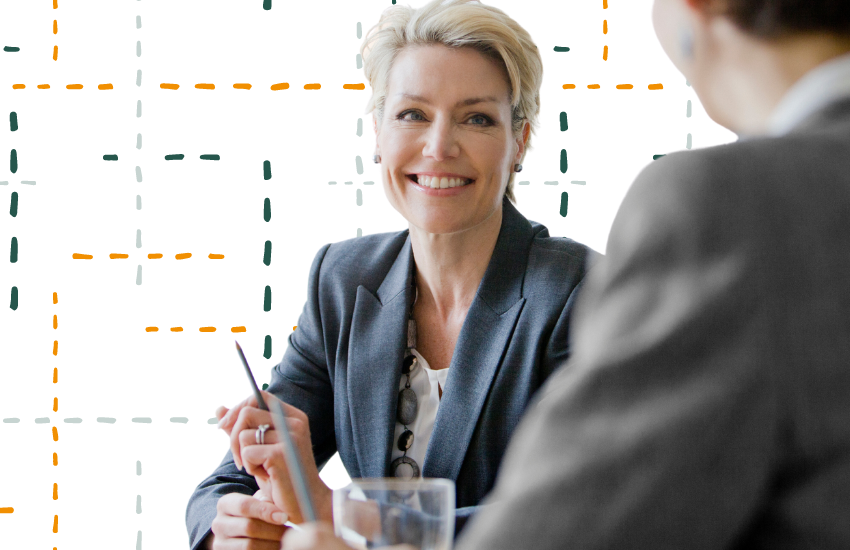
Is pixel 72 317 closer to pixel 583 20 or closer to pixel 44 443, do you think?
pixel 44 443

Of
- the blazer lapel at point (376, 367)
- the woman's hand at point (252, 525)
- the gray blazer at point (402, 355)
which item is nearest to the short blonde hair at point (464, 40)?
the gray blazer at point (402, 355)

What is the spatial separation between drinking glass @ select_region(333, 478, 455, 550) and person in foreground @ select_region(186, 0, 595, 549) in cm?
54

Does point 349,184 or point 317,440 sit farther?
point 349,184

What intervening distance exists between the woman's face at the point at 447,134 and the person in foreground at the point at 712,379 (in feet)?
3.65

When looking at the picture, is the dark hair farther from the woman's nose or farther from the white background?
the white background

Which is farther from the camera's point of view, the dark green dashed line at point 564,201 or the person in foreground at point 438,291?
the dark green dashed line at point 564,201

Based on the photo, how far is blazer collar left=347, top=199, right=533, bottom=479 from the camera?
56.5 inches

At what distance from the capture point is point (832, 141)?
0.48m

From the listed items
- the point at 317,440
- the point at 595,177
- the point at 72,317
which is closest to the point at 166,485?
the point at 72,317

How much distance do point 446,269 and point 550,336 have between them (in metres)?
0.31

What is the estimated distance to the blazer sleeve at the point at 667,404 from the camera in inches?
17.1

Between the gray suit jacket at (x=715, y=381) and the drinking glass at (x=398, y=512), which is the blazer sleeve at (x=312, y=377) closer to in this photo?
the drinking glass at (x=398, y=512)

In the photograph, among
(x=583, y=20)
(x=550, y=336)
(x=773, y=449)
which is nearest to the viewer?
(x=773, y=449)

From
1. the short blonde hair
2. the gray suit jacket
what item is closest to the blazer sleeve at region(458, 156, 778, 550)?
the gray suit jacket
